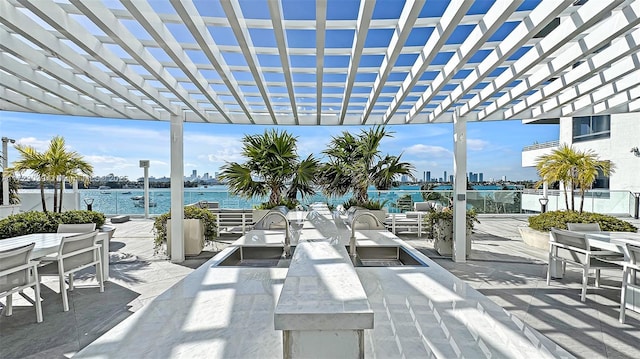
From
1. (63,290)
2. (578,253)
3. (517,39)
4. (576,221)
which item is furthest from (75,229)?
(576,221)

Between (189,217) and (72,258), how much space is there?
255cm

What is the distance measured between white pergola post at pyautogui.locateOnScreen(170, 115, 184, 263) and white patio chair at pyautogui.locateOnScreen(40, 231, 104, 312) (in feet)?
5.07

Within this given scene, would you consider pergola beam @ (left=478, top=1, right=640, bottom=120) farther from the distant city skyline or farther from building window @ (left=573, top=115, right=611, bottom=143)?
the distant city skyline

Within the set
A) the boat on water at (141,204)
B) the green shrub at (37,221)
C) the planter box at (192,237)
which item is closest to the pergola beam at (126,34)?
the planter box at (192,237)

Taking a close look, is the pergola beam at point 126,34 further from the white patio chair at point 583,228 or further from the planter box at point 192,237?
the white patio chair at point 583,228

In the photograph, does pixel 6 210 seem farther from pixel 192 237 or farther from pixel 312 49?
pixel 312 49

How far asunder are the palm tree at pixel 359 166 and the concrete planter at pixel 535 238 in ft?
9.86

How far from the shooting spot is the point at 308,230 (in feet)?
11.5

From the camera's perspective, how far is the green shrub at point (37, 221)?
225 inches

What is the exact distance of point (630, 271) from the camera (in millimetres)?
3412

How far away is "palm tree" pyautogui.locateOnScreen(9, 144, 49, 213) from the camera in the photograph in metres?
6.87

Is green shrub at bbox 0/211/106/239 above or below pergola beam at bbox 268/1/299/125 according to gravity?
below

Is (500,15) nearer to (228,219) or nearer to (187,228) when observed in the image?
(187,228)

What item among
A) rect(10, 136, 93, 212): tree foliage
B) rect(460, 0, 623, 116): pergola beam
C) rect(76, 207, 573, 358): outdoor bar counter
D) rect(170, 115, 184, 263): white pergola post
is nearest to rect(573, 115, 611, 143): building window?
rect(460, 0, 623, 116): pergola beam
